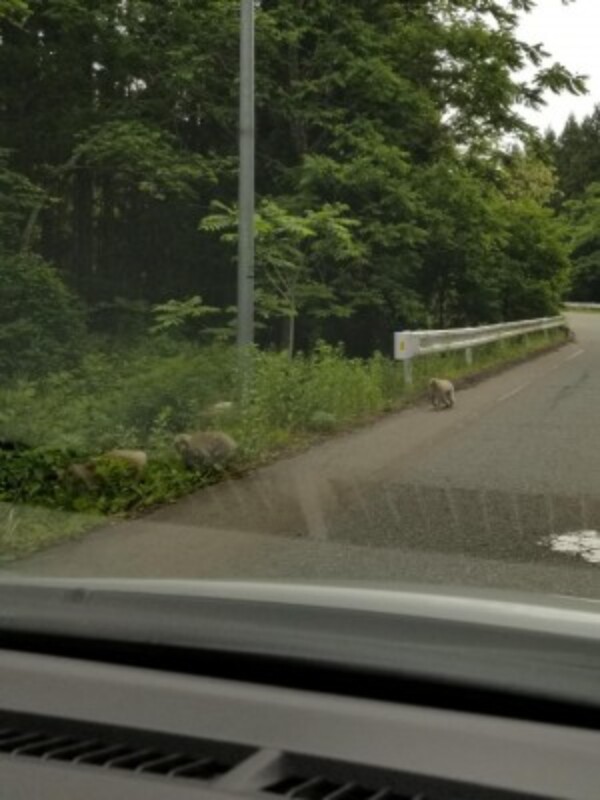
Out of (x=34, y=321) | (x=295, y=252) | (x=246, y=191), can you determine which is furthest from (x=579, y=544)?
(x=34, y=321)

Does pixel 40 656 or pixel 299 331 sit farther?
pixel 299 331

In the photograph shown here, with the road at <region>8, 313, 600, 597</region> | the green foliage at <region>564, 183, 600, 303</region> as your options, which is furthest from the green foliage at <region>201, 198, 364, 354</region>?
the green foliage at <region>564, 183, 600, 303</region>

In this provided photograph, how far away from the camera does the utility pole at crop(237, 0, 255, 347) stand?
513 inches

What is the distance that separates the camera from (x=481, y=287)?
2717 cm

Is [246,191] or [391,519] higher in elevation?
[246,191]

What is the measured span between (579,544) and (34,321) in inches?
539

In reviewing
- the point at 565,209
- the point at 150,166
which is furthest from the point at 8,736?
the point at 565,209

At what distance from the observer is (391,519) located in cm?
849

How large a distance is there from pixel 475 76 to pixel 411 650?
22.5 m

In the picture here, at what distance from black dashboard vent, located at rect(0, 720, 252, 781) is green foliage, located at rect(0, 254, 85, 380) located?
16.4 meters

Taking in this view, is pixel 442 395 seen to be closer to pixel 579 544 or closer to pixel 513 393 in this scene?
pixel 513 393

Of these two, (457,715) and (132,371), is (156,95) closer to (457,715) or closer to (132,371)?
(132,371)

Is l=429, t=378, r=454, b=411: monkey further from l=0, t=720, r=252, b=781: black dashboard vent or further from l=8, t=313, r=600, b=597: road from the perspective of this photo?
l=0, t=720, r=252, b=781: black dashboard vent

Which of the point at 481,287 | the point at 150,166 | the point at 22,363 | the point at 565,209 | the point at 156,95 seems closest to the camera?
the point at 22,363
